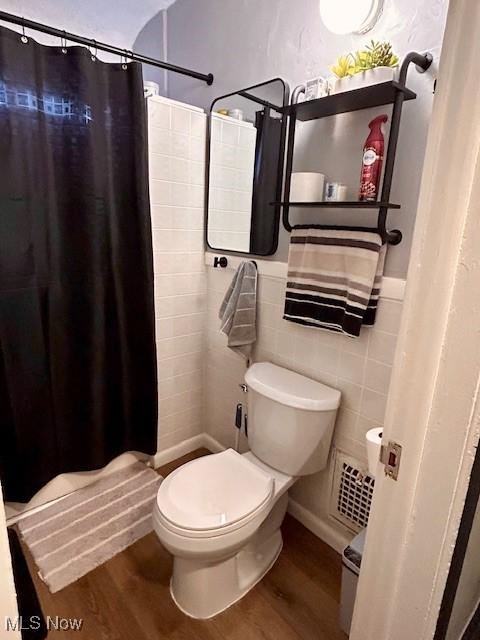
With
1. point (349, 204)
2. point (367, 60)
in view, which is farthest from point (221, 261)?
point (367, 60)

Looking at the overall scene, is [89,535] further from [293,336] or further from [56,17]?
[56,17]

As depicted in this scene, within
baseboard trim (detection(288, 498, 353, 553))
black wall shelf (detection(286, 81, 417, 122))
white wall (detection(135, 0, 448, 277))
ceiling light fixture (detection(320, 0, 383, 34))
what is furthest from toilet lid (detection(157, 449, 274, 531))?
ceiling light fixture (detection(320, 0, 383, 34))

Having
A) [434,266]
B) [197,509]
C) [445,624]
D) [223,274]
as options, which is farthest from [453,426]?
[223,274]

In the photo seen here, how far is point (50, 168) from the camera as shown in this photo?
1471mm

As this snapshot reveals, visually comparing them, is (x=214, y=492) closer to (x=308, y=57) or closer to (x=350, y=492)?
(x=350, y=492)

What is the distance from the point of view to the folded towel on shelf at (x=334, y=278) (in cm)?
127

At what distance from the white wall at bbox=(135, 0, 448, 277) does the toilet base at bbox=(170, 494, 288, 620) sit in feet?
3.98

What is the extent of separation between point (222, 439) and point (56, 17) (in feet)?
7.70

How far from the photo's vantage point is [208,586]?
4.25ft

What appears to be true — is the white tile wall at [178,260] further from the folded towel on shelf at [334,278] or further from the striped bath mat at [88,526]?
the folded towel on shelf at [334,278]

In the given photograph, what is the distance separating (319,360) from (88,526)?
129cm

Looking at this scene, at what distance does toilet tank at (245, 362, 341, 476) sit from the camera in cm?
142

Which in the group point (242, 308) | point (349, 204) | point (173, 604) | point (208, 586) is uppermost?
point (349, 204)

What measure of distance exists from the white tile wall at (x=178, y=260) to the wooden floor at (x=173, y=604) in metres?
0.72
